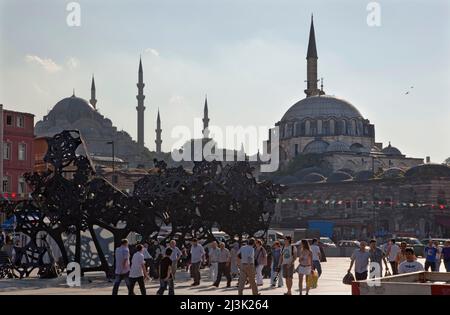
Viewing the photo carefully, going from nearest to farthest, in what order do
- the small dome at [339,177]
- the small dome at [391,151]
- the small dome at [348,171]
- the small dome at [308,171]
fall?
the small dome at [339,177], the small dome at [348,171], the small dome at [308,171], the small dome at [391,151]

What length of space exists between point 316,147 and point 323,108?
6.11 m

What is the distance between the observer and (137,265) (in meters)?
18.2

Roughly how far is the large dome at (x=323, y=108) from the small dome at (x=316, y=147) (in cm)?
401

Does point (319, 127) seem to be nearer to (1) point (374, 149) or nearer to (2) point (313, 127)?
(2) point (313, 127)

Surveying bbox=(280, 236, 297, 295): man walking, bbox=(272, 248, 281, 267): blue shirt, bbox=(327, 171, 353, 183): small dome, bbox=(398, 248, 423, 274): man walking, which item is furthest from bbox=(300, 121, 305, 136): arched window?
bbox=(398, 248, 423, 274): man walking

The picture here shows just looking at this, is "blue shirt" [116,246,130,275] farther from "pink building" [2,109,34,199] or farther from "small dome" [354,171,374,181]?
"small dome" [354,171,374,181]

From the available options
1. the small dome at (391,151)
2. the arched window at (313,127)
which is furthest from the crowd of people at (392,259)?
the small dome at (391,151)

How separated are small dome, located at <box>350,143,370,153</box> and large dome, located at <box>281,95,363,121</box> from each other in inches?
166

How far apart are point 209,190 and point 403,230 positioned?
5475cm

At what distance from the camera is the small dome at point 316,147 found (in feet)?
389

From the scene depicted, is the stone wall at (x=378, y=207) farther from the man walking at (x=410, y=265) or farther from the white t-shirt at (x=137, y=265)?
the man walking at (x=410, y=265)

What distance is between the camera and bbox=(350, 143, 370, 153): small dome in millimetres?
118894

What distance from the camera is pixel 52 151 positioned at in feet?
85.1
